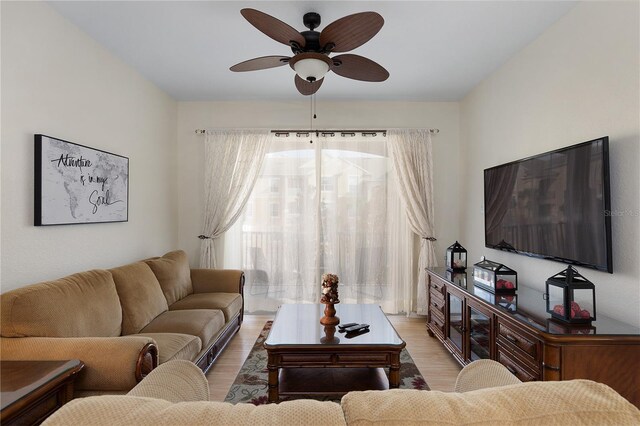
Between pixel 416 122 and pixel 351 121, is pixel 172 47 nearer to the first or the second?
pixel 351 121

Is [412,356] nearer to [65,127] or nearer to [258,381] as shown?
[258,381]

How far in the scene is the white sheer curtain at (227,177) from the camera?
14.5 feet

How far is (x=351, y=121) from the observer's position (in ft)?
14.8

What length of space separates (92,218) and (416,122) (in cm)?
381

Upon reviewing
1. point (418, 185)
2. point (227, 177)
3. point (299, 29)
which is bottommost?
point (418, 185)

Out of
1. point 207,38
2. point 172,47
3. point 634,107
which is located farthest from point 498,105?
point 172,47

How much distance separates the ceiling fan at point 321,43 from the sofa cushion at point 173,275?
2032 millimetres

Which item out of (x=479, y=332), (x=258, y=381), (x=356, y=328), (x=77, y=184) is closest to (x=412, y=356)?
(x=479, y=332)

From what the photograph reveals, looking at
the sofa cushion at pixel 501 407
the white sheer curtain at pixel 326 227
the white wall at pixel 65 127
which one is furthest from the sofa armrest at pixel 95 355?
the white sheer curtain at pixel 326 227

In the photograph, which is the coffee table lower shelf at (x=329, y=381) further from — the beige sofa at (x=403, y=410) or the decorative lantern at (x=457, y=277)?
the beige sofa at (x=403, y=410)

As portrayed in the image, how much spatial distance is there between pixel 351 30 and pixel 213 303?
2666 mm

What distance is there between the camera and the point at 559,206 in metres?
2.43

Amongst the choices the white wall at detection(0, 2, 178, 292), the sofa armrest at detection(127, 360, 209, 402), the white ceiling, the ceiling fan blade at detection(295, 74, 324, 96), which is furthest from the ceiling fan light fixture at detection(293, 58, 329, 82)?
the sofa armrest at detection(127, 360, 209, 402)

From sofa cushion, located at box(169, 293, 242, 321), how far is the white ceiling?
7.71ft
